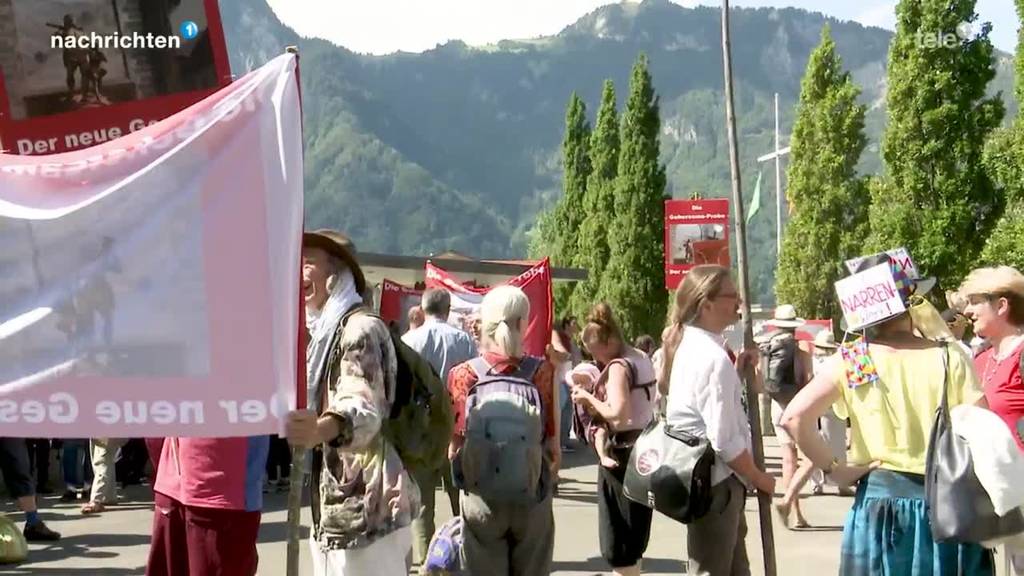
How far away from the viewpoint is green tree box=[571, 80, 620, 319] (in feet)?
177

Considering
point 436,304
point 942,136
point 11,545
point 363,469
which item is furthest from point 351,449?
point 942,136

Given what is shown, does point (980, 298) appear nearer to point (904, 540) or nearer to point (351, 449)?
point (904, 540)

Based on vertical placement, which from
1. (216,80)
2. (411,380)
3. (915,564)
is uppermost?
(216,80)

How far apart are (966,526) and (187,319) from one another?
108 inches

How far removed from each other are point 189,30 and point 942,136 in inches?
1241

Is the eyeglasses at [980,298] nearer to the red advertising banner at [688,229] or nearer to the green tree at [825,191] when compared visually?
the red advertising banner at [688,229]

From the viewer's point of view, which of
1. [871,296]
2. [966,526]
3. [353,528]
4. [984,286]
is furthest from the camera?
[984,286]

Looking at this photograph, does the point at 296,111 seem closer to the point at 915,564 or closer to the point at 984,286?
the point at 915,564

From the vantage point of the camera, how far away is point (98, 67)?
477cm

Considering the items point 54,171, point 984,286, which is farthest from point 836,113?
point 54,171

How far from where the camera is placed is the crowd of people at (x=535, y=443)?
162 inches

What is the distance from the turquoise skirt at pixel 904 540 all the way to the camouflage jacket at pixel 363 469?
173 cm

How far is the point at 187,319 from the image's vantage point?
3293mm

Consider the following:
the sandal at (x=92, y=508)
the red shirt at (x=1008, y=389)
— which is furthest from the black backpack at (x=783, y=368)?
the red shirt at (x=1008, y=389)
